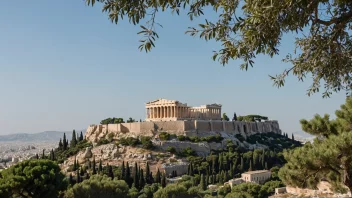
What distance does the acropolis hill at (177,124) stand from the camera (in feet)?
171

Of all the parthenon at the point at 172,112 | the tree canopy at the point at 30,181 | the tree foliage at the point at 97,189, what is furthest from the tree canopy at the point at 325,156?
the parthenon at the point at 172,112

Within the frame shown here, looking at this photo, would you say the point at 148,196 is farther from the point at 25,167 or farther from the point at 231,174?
the point at 231,174

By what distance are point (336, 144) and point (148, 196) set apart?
22546mm

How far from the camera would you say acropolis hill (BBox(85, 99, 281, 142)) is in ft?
171

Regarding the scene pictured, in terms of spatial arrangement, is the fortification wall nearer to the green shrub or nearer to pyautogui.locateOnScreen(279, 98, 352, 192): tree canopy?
the green shrub

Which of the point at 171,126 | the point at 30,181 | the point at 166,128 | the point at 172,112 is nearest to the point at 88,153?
the point at 166,128

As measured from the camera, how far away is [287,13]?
149 inches

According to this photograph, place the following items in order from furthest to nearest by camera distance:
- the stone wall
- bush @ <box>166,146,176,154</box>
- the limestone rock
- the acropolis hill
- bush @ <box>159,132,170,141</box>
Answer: the acropolis hill, the stone wall, bush @ <box>159,132,170,141</box>, bush @ <box>166,146,176,154</box>, the limestone rock

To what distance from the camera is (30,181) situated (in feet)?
63.3

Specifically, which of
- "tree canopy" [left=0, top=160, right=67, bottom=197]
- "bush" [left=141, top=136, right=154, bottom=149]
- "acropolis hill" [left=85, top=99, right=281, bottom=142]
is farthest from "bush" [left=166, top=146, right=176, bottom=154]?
"tree canopy" [left=0, top=160, right=67, bottom=197]

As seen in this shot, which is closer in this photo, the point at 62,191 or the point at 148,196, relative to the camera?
the point at 62,191

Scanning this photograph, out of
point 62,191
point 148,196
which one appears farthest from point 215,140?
point 62,191

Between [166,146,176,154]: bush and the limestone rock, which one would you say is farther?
[166,146,176,154]: bush

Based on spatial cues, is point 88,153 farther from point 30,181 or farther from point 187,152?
point 30,181
